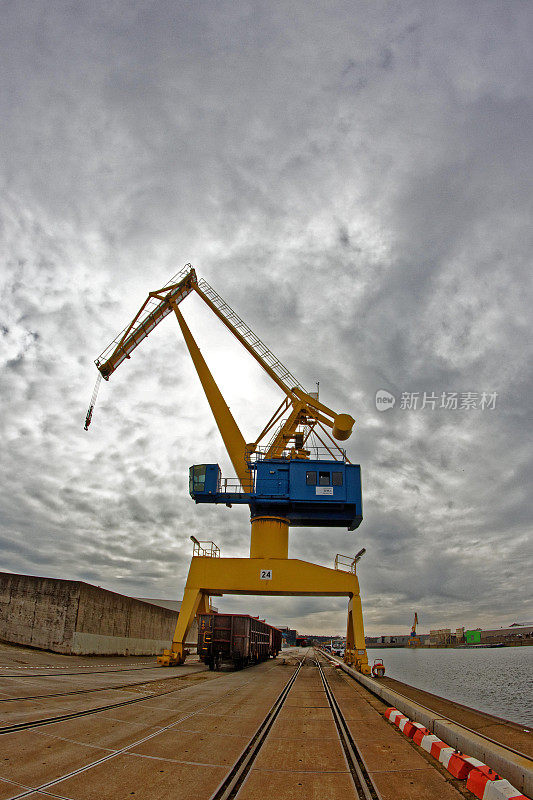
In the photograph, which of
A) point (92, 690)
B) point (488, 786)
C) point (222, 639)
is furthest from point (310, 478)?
point (488, 786)

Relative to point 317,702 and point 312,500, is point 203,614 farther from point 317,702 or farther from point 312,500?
point 317,702

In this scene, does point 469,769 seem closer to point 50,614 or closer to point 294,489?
point 294,489

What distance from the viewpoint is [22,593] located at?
23.9 meters

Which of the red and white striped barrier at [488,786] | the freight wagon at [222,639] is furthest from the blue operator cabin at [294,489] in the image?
the red and white striped barrier at [488,786]

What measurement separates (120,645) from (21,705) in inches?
902

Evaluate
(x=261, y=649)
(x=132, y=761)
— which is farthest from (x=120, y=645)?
(x=132, y=761)

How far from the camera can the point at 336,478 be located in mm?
27234

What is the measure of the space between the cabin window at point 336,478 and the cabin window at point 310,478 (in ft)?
3.37

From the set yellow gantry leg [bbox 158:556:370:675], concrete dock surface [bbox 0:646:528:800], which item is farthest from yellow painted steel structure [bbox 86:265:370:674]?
concrete dock surface [bbox 0:646:528:800]

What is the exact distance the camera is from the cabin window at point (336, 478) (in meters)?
27.1

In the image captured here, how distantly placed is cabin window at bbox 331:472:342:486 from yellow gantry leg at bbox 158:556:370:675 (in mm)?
4620

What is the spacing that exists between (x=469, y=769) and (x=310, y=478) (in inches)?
803

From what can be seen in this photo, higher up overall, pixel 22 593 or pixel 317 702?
pixel 22 593

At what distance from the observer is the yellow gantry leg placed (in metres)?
25.4
